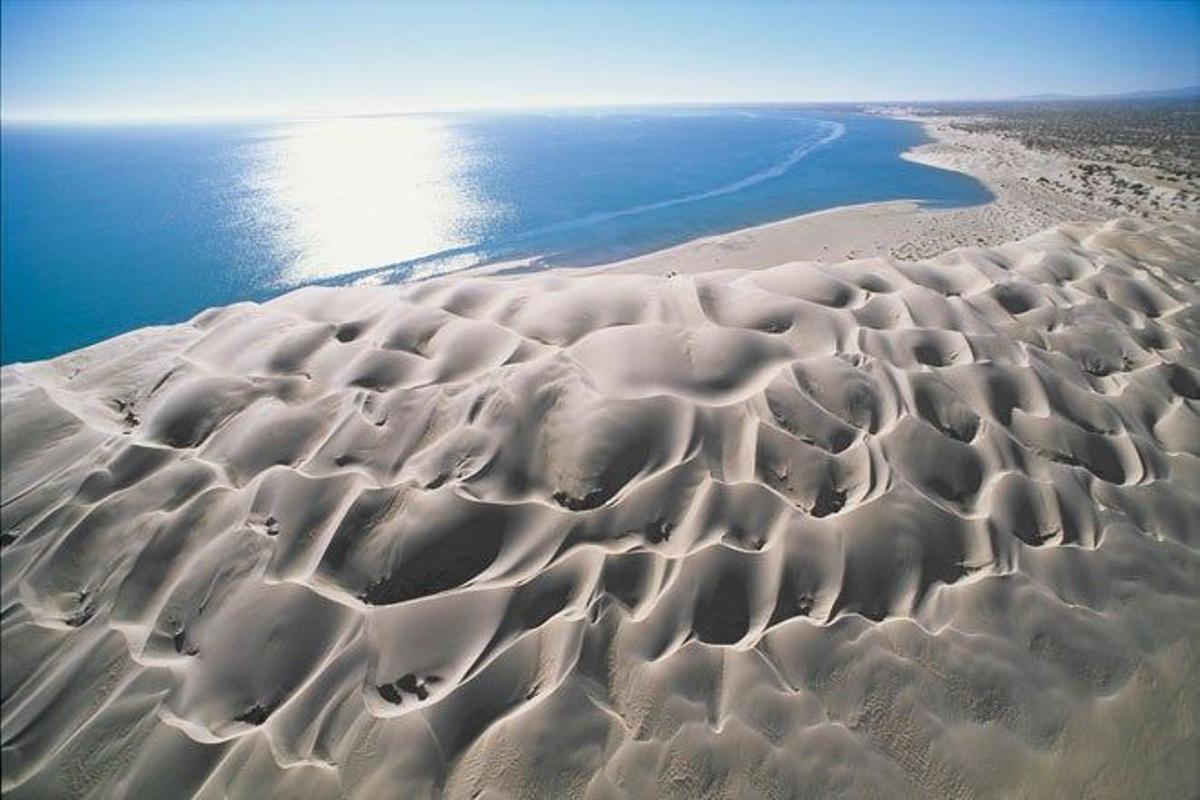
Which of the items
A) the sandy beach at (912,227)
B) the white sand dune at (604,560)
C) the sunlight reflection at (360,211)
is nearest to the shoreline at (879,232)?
the sandy beach at (912,227)

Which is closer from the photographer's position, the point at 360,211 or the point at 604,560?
the point at 604,560

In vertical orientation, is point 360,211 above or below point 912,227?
below

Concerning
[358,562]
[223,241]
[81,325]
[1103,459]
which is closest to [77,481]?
[358,562]

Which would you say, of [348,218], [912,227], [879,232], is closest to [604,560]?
[879,232]

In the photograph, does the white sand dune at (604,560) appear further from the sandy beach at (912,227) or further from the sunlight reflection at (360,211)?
the sunlight reflection at (360,211)

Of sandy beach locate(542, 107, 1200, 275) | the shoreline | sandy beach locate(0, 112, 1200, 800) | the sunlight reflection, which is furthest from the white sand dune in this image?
the sunlight reflection

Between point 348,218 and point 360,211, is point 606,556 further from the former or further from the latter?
point 360,211
